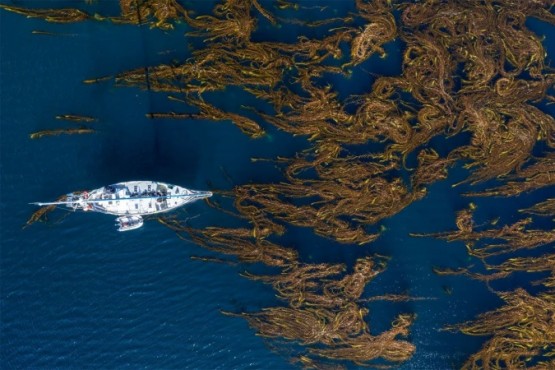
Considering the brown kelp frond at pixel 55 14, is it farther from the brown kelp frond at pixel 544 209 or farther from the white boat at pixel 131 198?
the brown kelp frond at pixel 544 209

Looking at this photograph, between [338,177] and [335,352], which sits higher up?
[338,177]

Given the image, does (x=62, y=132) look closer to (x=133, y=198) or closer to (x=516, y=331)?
(x=133, y=198)

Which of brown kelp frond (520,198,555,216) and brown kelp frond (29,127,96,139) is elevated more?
brown kelp frond (29,127,96,139)

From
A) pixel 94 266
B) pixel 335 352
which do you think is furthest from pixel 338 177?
pixel 94 266

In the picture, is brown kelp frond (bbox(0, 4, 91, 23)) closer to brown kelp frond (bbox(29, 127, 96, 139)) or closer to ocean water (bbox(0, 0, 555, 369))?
ocean water (bbox(0, 0, 555, 369))

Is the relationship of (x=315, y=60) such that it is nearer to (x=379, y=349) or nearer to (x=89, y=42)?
(x=89, y=42)

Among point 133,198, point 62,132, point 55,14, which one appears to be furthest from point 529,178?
point 55,14

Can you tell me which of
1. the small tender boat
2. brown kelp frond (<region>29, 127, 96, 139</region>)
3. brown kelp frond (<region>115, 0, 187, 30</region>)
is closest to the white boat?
the small tender boat
